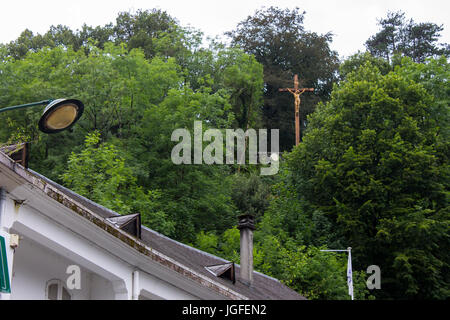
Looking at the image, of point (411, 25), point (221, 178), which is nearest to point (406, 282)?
point (221, 178)

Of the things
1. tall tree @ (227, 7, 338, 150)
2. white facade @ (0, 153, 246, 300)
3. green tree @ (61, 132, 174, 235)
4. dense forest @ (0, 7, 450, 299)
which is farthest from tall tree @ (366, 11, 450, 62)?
white facade @ (0, 153, 246, 300)

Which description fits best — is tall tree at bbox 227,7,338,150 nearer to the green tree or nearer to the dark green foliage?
the dark green foliage

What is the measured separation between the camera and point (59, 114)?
1178 cm

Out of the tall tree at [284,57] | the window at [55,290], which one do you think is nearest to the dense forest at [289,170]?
the tall tree at [284,57]

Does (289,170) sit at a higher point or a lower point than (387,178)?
higher

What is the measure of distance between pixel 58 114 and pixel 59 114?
2cm

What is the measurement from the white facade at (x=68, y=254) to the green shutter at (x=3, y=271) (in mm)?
116

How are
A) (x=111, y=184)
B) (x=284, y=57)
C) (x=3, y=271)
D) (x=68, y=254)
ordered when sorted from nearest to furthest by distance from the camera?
(x=3, y=271) < (x=68, y=254) < (x=111, y=184) < (x=284, y=57)

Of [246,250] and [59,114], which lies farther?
[246,250]

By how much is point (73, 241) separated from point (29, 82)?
105 feet

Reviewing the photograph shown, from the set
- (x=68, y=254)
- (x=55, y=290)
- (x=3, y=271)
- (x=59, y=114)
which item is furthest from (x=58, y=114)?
(x=55, y=290)

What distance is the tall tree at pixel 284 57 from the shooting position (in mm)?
66750

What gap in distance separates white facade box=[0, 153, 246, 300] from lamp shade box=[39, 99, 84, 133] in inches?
34.1

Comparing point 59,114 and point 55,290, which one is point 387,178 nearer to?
point 55,290
